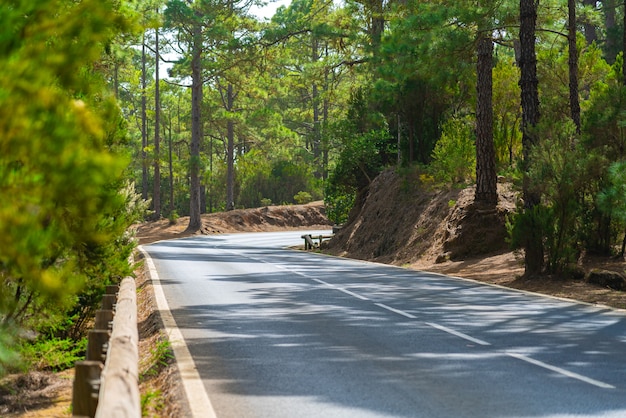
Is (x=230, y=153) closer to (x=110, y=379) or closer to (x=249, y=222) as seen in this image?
(x=249, y=222)

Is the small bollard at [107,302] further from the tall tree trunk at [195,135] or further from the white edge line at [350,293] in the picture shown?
the tall tree trunk at [195,135]

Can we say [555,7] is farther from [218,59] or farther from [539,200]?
[218,59]

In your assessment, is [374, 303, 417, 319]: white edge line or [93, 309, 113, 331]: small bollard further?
[374, 303, 417, 319]: white edge line

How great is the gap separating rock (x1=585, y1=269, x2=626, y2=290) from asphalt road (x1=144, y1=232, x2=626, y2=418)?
194 centimetres

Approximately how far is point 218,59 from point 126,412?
175 feet

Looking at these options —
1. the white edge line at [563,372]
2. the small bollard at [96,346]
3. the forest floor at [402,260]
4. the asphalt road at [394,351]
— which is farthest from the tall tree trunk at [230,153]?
the small bollard at [96,346]

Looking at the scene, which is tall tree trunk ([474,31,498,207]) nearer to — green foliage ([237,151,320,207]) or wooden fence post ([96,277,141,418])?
wooden fence post ([96,277,141,418])

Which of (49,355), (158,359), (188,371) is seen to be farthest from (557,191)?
(188,371)

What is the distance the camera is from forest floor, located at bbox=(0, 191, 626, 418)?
882 cm

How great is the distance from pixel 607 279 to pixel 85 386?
14.1 metres

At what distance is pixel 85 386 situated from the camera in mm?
5168

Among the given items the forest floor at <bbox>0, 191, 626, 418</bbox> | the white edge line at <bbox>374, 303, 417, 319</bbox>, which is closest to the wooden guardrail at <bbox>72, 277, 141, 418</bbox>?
the forest floor at <bbox>0, 191, 626, 418</bbox>

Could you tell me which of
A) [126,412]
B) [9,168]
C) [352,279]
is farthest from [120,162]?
[352,279]

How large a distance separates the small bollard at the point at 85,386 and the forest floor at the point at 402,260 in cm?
200
